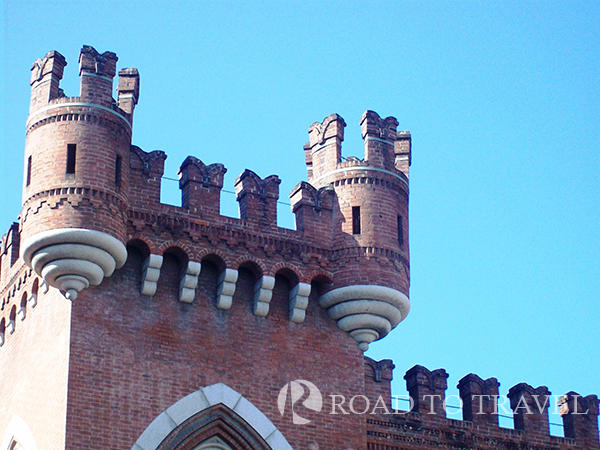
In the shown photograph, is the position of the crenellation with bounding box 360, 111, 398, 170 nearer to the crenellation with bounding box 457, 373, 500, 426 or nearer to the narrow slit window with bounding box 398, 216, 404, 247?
the narrow slit window with bounding box 398, 216, 404, 247

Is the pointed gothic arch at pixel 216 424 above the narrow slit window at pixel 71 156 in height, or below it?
below

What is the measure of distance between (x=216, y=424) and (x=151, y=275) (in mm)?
3100

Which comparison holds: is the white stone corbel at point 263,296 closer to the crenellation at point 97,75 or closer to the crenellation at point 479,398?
the crenellation at point 97,75

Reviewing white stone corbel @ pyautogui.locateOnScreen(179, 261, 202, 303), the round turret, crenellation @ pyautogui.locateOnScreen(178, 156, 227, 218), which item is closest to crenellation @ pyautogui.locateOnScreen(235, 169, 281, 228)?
crenellation @ pyautogui.locateOnScreen(178, 156, 227, 218)

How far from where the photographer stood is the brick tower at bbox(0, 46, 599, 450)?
23.2 meters

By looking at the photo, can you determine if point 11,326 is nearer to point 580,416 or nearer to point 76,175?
point 76,175

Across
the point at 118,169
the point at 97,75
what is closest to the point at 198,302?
the point at 118,169

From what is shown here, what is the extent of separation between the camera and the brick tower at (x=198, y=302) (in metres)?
23.2

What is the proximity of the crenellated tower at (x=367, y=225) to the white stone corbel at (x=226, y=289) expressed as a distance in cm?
218

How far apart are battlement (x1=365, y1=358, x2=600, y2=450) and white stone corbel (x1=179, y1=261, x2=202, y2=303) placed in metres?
4.21

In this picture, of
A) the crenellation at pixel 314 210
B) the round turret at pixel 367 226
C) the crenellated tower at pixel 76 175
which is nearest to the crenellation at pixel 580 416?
the round turret at pixel 367 226

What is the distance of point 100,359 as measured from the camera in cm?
2306

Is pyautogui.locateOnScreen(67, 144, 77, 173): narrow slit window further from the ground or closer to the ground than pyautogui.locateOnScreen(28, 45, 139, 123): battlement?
closer to the ground

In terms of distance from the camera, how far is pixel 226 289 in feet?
81.5
